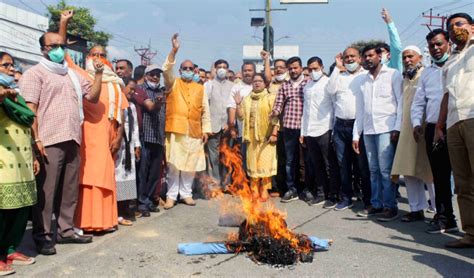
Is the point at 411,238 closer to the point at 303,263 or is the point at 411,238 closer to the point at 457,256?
the point at 457,256

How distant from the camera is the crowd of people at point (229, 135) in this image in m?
4.68

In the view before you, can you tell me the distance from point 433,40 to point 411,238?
7.61ft

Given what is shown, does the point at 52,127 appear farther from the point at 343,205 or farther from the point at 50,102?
the point at 343,205

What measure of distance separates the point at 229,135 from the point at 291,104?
1.41m

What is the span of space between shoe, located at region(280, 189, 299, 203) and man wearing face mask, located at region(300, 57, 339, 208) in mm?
341

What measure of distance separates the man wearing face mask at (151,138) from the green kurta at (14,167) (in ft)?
8.28

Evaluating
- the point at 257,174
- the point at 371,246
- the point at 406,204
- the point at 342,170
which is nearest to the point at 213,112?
the point at 257,174

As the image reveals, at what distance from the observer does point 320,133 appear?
7156mm

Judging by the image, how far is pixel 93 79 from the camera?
5.57 metres

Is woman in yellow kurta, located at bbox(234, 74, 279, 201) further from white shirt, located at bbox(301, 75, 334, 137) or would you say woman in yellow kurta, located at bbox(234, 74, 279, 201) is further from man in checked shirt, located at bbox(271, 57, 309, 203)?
white shirt, located at bbox(301, 75, 334, 137)

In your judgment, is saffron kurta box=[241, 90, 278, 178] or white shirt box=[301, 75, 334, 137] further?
saffron kurta box=[241, 90, 278, 178]

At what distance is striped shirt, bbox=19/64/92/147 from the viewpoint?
4.66m

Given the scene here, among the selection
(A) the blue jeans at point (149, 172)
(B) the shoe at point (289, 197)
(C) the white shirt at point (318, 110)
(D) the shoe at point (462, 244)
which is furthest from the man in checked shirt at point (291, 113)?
(D) the shoe at point (462, 244)

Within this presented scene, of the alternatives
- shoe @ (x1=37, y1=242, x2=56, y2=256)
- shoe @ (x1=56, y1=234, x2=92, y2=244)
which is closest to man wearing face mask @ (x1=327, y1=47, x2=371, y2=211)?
shoe @ (x1=56, y1=234, x2=92, y2=244)
